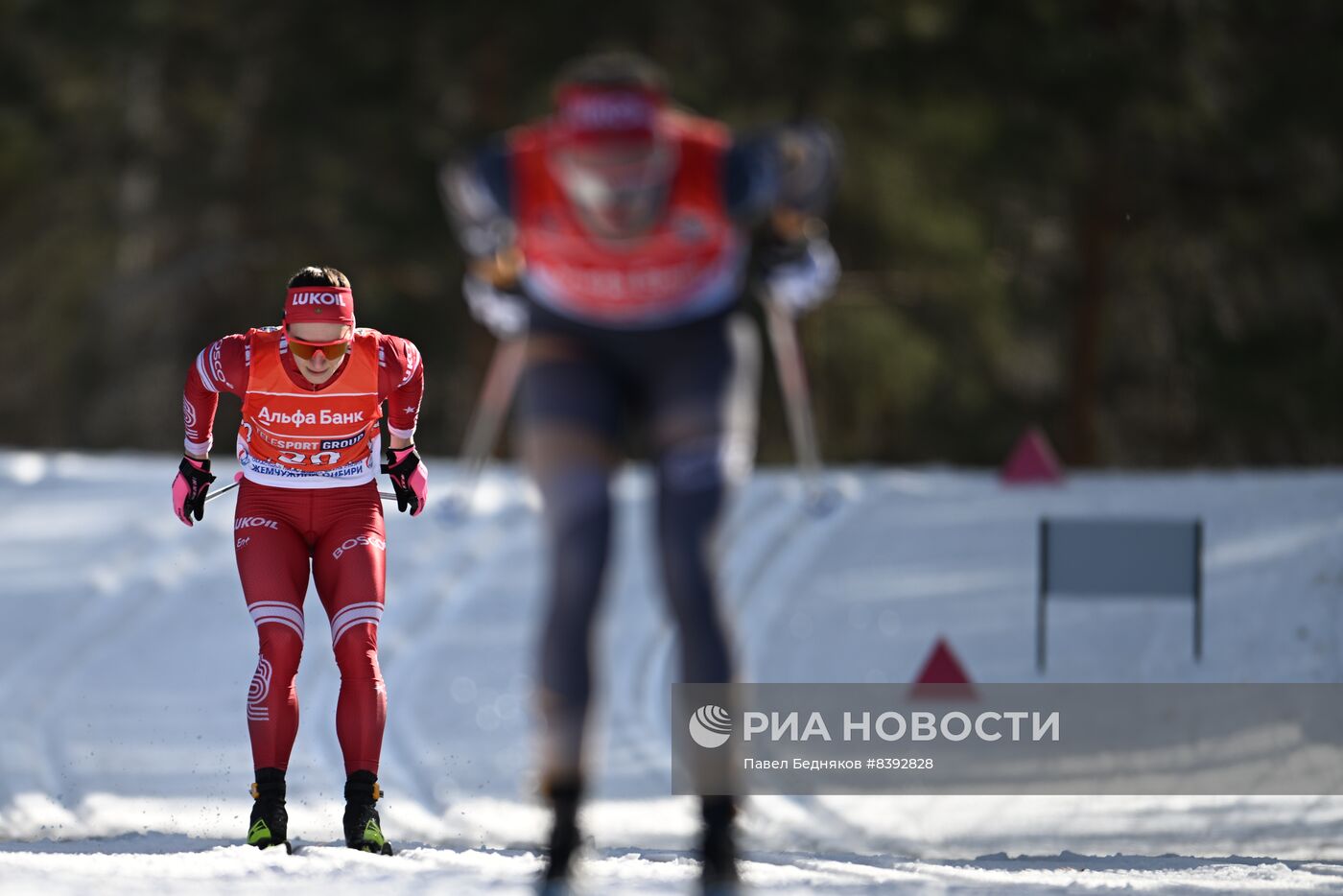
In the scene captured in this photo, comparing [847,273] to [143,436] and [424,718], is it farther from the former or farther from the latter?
[424,718]

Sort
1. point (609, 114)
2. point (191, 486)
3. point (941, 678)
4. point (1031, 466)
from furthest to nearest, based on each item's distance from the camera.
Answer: point (1031, 466) → point (941, 678) → point (191, 486) → point (609, 114)

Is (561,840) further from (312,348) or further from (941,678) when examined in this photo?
(941,678)

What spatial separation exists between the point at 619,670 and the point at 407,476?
16.8ft

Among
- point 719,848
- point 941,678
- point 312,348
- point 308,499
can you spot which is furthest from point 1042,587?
point 719,848

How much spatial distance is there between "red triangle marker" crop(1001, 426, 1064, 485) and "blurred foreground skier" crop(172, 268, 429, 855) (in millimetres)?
10357

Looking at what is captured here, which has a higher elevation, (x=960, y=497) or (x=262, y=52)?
(x=262, y=52)

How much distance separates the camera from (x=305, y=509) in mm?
5887

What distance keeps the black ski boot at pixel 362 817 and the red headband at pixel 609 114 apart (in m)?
2.44

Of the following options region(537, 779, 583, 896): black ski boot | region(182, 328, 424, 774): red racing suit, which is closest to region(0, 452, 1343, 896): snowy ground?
region(182, 328, 424, 774): red racing suit

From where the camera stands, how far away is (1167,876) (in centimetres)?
595

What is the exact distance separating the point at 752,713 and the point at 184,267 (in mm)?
17676

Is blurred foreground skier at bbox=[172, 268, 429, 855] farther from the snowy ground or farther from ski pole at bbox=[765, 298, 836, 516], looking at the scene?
ski pole at bbox=[765, 298, 836, 516]

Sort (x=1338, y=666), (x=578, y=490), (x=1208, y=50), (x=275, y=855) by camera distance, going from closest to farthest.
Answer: (x=578, y=490) < (x=275, y=855) < (x=1338, y=666) < (x=1208, y=50)

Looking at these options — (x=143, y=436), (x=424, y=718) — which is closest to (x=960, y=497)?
(x=424, y=718)
